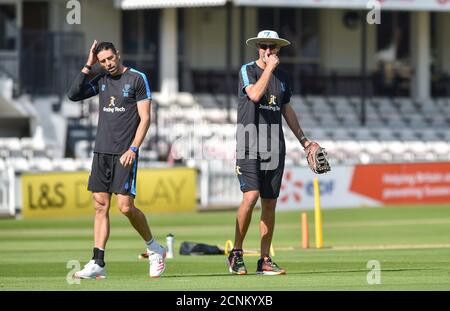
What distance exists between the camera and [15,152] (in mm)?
30812

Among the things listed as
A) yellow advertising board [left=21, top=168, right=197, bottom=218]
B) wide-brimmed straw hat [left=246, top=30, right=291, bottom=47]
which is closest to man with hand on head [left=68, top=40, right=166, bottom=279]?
wide-brimmed straw hat [left=246, top=30, right=291, bottom=47]

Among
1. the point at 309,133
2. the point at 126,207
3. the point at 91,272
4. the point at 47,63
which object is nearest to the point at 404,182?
the point at 309,133

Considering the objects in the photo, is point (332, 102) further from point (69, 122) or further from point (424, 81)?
point (69, 122)

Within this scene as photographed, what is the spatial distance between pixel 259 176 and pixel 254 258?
3068 millimetres

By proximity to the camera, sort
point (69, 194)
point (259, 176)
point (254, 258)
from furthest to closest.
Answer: point (69, 194) < point (254, 258) < point (259, 176)

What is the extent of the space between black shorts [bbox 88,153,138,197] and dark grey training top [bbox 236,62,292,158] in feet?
3.72

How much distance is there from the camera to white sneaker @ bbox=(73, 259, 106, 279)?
1238cm

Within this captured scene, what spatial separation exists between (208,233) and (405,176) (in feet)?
29.0

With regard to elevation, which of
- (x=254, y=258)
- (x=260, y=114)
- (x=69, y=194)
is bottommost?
(x=254, y=258)

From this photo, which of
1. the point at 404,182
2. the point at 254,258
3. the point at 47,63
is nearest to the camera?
the point at 254,258

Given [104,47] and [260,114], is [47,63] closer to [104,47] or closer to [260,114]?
[104,47]

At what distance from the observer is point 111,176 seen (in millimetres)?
12602

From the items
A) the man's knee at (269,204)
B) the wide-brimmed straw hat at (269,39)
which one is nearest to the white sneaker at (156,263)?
the man's knee at (269,204)
